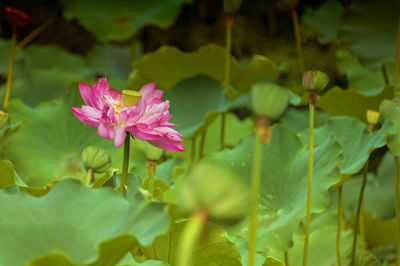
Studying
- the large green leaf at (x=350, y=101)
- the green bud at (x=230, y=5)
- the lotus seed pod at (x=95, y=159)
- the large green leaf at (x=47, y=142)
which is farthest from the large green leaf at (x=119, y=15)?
the lotus seed pod at (x=95, y=159)

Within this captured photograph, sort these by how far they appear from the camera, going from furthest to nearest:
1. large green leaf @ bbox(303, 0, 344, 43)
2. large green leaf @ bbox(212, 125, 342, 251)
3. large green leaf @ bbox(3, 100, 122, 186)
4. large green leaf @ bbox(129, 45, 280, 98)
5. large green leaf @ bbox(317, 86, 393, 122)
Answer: large green leaf @ bbox(303, 0, 344, 43)
large green leaf @ bbox(129, 45, 280, 98)
large green leaf @ bbox(3, 100, 122, 186)
large green leaf @ bbox(317, 86, 393, 122)
large green leaf @ bbox(212, 125, 342, 251)

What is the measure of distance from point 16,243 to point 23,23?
0.76 m

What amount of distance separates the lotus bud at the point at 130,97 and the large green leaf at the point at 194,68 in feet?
2.57

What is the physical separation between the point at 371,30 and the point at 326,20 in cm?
17

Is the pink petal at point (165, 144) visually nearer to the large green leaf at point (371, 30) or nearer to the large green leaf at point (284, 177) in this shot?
the large green leaf at point (284, 177)

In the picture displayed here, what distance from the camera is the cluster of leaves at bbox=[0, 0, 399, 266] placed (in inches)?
19.8

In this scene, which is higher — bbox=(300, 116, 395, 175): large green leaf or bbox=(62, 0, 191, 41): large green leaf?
bbox=(62, 0, 191, 41): large green leaf

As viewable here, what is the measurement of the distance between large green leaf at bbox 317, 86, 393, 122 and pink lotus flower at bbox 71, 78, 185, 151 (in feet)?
2.10

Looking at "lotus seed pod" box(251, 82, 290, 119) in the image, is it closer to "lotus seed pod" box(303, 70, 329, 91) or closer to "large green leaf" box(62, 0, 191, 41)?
"lotus seed pod" box(303, 70, 329, 91)

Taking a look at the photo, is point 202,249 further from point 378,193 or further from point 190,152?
point 378,193

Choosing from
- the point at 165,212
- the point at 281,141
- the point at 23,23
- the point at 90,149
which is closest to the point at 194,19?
the point at 23,23

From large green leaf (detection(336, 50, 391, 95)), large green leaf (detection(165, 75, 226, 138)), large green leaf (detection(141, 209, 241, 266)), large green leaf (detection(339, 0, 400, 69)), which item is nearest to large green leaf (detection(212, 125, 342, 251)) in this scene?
large green leaf (detection(141, 209, 241, 266))

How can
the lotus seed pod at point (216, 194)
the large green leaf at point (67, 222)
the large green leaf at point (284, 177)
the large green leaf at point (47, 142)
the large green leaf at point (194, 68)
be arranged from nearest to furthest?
1. the lotus seed pod at point (216, 194)
2. the large green leaf at point (67, 222)
3. the large green leaf at point (284, 177)
4. the large green leaf at point (47, 142)
5. the large green leaf at point (194, 68)

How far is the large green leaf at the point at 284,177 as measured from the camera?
770 millimetres
